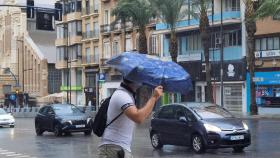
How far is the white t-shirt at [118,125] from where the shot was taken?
251 inches

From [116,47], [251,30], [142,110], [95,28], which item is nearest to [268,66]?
[251,30]

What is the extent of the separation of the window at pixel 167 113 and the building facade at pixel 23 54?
236ft

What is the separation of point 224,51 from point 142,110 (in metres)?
47.2

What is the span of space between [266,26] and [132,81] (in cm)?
4344

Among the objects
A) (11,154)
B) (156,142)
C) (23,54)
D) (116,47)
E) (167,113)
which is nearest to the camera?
(11,154)

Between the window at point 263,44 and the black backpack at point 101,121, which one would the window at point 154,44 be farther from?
the black backpack at point 101,121

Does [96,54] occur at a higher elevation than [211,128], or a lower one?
higher

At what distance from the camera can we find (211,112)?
1848 cm

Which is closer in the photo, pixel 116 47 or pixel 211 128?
pixel 211 128

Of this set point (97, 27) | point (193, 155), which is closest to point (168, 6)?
point (97, 27)

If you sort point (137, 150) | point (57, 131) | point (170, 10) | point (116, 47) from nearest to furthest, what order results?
point (137, 150) → point (57, 131) → point (170, 10) → point (116, 47)

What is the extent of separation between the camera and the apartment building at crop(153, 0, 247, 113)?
5075 centimetres

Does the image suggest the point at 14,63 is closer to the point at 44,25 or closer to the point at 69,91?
the point at 69,91

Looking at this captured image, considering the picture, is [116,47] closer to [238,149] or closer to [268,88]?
[268,88]
